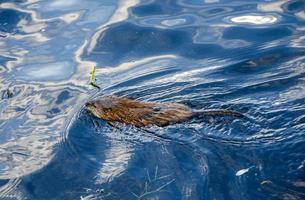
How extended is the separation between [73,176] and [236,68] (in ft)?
6.73

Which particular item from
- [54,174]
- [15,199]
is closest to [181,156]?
[54,174]

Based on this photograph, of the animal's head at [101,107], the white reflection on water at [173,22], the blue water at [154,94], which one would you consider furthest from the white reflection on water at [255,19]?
the animal's head at [101,107]

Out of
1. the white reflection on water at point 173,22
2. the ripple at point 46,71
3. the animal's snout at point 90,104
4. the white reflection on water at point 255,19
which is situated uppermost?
the white reflection on water at point 255,19

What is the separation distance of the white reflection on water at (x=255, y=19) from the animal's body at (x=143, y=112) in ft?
6.54

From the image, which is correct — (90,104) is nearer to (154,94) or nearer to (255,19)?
(154,94)

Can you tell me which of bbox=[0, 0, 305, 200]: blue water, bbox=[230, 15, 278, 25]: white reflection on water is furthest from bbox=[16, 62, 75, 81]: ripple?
bbox=[230, 15, 278, 25]: white reflection on water

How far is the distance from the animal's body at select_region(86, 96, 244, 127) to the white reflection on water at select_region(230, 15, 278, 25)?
1.99 metres

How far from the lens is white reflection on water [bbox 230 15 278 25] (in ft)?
20.7

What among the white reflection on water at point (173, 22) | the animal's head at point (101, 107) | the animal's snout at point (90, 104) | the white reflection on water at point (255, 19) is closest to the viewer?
the animal's head at point (101, 107)

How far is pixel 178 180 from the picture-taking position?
4.02 metres

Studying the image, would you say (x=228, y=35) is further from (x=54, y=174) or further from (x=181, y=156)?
(x=54, y=174)

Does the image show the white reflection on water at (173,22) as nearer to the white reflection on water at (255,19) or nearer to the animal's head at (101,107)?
the white reflection on water at (255,19)

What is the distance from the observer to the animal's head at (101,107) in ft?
15.8

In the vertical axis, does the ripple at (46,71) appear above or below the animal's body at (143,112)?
below
